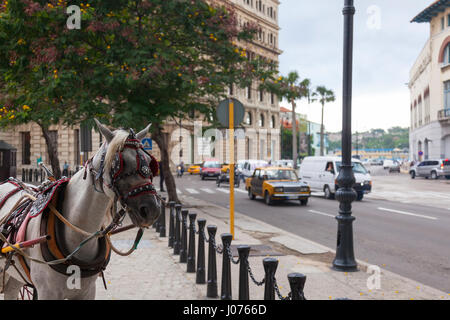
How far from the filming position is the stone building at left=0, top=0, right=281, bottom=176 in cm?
5197

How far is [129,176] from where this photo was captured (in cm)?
308

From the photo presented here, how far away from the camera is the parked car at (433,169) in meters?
39.8

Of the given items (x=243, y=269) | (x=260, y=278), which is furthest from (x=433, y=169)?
(x=243, y=269)

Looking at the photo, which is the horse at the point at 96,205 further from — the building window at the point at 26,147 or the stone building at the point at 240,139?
the building window at the point at 26,147

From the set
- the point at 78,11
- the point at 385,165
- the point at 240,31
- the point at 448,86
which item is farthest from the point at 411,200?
the point at 385,165

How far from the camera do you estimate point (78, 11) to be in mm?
12383

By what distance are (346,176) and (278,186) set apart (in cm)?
1117

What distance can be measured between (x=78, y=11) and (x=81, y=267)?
421 inches

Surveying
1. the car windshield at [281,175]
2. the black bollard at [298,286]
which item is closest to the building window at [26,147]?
the car windshield at [281,175]

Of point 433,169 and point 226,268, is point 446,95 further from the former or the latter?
point 226,268

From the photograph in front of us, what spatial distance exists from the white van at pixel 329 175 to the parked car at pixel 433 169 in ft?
67.5

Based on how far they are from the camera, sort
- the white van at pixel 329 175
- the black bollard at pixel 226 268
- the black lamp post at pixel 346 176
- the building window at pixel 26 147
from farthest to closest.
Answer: the building window at pixel 26 147, the white van at pixel 329 175, the black lamp post at pixel 346 176, the black bollard at pixel 226 268

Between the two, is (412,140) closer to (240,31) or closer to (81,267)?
(240,31)

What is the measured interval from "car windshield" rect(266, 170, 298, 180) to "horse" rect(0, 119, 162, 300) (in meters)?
17.1
